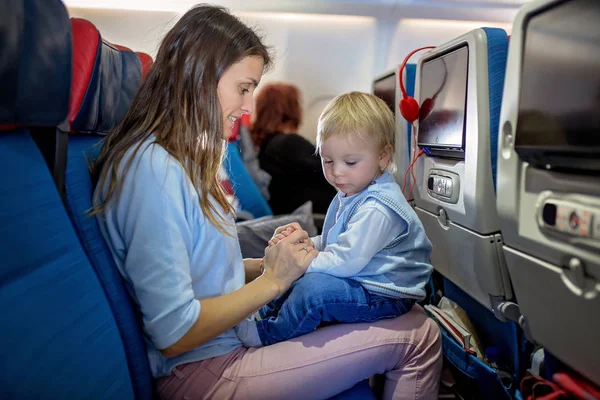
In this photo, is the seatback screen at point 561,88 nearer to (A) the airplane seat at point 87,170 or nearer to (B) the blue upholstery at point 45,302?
(A) the airplane seat at point 87,170

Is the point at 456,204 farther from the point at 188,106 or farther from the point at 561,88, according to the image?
the point at 188,106

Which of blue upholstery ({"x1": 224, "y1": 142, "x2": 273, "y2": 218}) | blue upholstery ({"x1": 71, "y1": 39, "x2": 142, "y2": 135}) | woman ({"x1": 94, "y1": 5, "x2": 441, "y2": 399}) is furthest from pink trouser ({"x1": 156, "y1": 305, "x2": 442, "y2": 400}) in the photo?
blue upholstery ({"x1": 224, "y1": 142, "x2": 273, "y2": 218})

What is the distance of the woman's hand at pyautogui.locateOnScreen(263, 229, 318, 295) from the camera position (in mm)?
1160

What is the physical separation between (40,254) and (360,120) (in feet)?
2.92

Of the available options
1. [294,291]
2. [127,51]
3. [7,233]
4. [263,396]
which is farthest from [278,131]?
[7,233]

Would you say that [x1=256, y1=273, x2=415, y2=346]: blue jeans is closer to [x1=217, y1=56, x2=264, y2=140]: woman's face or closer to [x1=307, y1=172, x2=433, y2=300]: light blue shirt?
[x1=307, y1=172, x2=433, y2=300]: light blue shirt

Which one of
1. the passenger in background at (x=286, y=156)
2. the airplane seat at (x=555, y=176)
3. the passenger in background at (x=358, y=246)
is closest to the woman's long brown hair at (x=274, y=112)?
the passenger in background at (x=286, y=156)

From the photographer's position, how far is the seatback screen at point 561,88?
0.78 metres

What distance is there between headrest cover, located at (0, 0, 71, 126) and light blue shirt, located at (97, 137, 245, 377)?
195 millimetres

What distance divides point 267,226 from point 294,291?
1.03 meters

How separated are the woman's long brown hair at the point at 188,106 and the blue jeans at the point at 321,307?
29cm

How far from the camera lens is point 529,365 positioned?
138 centimetres

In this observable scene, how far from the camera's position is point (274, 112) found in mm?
3564

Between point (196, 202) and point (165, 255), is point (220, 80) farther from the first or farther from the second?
point (165, 255)
